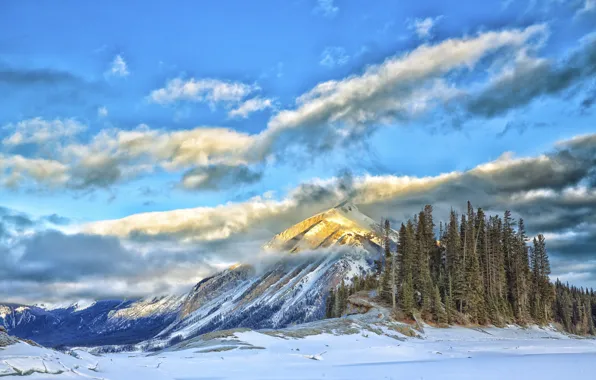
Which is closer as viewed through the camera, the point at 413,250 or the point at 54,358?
the point at 54,358

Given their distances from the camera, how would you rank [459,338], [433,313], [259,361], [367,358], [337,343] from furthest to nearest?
[433,313]
[459,338]
[337,343]
[367,358]
[259,361]

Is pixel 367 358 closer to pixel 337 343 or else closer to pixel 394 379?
pixel 337 343

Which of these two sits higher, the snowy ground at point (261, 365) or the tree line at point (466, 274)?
the tree line at point (466, 274)

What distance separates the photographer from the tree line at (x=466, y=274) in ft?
271

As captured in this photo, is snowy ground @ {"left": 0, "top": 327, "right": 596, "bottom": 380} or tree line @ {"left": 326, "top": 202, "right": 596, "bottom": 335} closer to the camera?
snowy ground @ {"left": 0, "top": 327, "right": 596, "bottom": 380}

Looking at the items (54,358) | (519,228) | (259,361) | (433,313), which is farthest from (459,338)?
(519,228)

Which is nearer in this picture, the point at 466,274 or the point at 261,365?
the point at 261,365

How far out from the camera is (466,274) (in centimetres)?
9112

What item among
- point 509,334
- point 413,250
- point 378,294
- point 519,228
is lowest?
point 509,334

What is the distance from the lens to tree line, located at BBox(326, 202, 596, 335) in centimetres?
8256

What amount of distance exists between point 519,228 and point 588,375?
Answer: 110 metres

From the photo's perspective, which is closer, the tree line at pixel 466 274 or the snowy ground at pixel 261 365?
the snowy ground at pixel 261 365

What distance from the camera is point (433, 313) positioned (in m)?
79.9

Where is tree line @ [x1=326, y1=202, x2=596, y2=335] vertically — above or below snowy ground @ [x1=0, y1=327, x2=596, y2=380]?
above
